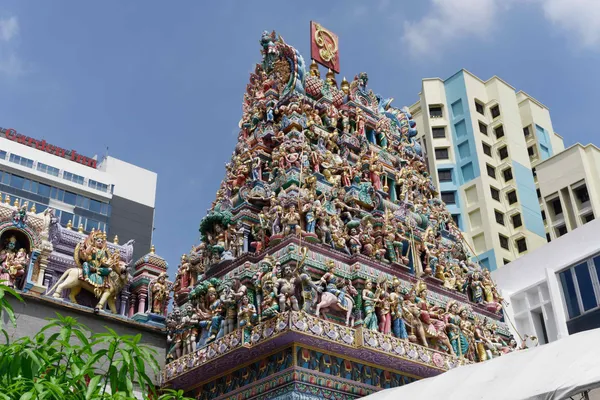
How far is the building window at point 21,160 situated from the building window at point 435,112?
2971cm

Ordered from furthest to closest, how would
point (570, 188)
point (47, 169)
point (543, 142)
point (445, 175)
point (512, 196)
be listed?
point (543, 142) < point (47, 169) < point (445, 175) < point (512, 196) < point (570, 188)

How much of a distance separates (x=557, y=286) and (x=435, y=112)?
27.1 m

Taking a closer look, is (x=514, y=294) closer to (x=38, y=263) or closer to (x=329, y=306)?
(x=329, y=306)

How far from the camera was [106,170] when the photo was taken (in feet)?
190

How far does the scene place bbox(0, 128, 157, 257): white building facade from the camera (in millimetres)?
51625

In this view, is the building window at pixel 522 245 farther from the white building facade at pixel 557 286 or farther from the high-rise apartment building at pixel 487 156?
the white building facade at pixel 557 286

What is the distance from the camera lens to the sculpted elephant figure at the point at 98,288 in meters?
22.3

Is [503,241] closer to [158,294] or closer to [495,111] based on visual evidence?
[495,111]

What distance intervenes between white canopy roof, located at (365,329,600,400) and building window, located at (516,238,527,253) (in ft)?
125

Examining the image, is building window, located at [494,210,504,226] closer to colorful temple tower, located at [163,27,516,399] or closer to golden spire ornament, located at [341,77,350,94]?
colorful temple tower, located at [163,27,516,399]

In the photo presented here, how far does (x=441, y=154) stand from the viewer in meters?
53.9

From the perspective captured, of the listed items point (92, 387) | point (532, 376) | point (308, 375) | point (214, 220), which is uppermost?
point (214, 220)

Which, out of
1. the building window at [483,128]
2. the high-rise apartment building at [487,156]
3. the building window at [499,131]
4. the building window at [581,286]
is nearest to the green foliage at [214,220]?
the building window at [581,286]

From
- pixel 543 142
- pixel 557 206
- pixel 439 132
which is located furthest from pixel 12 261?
pixel 543 142
